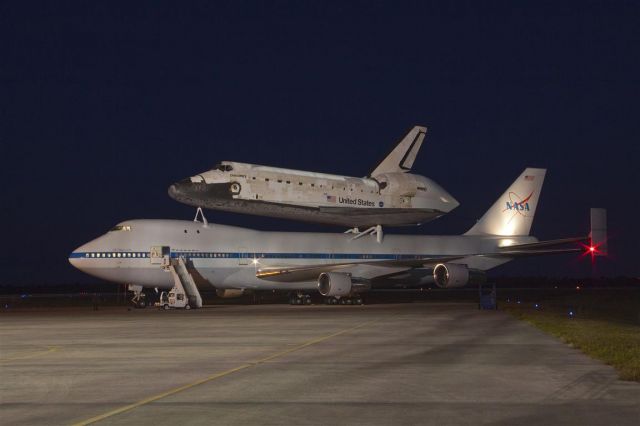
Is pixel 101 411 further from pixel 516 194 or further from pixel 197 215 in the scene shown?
pixel 516 194

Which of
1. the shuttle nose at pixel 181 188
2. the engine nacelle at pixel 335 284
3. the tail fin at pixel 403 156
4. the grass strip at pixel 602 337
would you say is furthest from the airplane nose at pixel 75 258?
the grass strip at pixel 602 337

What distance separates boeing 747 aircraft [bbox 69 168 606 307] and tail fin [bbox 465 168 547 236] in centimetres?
6

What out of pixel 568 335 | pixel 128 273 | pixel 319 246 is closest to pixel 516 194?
pixel 319 246

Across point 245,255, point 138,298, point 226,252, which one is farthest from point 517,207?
point 138,298

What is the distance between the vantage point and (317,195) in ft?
119

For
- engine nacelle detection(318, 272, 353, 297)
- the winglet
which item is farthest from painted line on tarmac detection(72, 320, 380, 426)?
the winglet

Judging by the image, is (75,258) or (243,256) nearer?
(75,258)

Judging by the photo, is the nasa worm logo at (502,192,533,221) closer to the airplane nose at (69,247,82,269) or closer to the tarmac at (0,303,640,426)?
the airplane nose at (69,247,82,269)

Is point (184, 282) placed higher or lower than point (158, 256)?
lower

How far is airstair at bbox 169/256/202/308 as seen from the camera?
42.2 metres

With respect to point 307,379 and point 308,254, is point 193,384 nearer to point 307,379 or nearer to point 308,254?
point 307,379

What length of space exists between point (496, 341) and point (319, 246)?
26923 millimetres

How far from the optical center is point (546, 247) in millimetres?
51688

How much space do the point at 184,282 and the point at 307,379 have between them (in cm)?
2942
